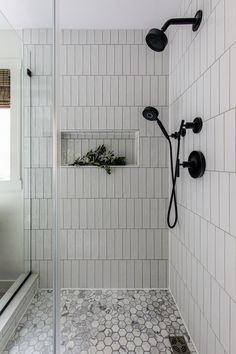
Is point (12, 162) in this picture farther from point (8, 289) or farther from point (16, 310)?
point (16, 310)

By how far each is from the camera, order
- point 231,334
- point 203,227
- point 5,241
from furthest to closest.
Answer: point 5,241, point 203,227, point 231,334

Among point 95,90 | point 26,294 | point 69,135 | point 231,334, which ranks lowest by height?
point 26,294

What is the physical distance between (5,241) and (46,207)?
58 centimetres

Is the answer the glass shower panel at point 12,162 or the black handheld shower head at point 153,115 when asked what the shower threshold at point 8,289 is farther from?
the black handheld shower head at point 153,115

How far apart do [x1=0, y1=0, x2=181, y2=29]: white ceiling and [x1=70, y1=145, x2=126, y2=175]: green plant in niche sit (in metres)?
0.98

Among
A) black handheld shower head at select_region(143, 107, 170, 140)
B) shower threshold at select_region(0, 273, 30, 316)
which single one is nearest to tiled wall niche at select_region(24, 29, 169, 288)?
black handheld shower head at select_region(143, 107, 170, 140)

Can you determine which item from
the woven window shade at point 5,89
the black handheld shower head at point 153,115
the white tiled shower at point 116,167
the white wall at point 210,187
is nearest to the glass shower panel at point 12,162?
the woven window shade at point 5,89

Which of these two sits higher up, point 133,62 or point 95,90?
point 133,62

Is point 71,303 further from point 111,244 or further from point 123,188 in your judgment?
point 123,188

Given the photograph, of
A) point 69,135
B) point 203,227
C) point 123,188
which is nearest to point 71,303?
point 123,188

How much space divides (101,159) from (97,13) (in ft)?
3.68

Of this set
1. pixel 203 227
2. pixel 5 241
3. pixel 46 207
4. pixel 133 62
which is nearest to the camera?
pixel 203 227

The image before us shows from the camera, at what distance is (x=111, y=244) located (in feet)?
6.88

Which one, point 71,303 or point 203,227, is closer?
point 203,227
